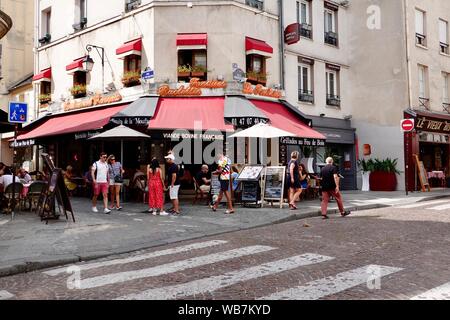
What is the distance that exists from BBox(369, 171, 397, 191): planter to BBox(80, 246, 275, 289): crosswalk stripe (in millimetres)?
13972

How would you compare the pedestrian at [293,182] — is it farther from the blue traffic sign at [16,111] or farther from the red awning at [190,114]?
the blue traffic sign at [16,111]

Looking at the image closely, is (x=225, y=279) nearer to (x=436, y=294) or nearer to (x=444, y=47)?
(x=436, y=294)

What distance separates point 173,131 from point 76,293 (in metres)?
8.85

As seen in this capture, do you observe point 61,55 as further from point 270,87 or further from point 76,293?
point 76,293

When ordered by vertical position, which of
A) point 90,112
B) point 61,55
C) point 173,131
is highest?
point 61,55

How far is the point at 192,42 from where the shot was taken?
570 inches

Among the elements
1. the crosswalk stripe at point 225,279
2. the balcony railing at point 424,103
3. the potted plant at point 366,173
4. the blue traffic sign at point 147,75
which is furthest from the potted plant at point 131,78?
the balcony railing at point 424,103

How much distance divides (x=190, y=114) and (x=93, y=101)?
204 inches

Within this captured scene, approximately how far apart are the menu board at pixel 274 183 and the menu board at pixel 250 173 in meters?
0.38

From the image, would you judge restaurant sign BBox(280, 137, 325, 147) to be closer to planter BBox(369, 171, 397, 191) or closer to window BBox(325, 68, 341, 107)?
window BBox(325, 68, 341, 107)

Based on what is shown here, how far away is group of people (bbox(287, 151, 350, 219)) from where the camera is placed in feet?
35.1

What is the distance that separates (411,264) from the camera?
5.69 metres

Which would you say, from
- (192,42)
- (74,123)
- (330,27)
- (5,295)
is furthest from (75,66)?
(5,295)
